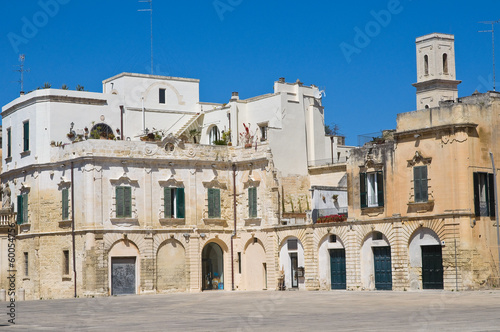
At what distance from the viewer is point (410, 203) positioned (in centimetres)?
4616

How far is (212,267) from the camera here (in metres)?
57.0

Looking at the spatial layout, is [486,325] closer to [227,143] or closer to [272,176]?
[272,176]

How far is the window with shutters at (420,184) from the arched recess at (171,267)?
15427 mm

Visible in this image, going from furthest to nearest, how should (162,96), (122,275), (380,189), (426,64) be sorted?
(426,64) < (162,96) < (122,275) < (380,189)

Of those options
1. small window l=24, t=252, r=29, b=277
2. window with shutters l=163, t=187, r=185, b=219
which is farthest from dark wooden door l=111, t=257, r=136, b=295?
small window l=24, t=252, r=29, b=277

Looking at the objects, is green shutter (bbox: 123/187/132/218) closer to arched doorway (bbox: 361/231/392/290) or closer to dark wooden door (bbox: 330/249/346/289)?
dark wooden door (bbox: 330/249/346/289)

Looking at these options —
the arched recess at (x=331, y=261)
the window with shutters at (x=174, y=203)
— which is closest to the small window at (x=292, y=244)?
the arched recess at (x=331, y=261)

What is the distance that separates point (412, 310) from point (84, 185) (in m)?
25.7

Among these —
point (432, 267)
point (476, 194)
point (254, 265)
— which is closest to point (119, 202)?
point (254, 265)

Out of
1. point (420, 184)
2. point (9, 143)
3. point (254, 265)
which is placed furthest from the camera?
point (9, 143)

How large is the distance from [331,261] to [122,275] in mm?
12130

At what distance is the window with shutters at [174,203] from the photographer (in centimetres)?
5359

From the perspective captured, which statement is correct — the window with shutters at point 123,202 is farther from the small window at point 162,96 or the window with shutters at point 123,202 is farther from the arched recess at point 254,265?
the small window at point 162,96

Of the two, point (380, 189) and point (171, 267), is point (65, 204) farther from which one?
point (380, 189)
